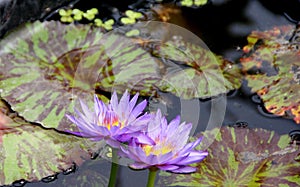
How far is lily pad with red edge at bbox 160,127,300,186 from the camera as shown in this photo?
2084 millimetres

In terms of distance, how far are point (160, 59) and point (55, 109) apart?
56cm

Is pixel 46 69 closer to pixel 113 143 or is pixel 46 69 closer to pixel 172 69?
pixel 172 69

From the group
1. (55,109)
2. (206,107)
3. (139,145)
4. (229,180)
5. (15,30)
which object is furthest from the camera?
(15,30)

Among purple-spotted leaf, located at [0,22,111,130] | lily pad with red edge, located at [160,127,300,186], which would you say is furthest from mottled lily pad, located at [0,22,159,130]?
lily pad with red edge, located at [160,127,300,186]

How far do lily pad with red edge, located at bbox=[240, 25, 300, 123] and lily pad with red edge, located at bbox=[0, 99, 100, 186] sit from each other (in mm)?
735

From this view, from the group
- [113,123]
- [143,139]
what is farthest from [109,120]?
[143,139]

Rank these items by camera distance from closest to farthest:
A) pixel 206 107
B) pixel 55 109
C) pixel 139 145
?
1. pixel 139 145
2. pixel 55 109
3. pixel 206 107

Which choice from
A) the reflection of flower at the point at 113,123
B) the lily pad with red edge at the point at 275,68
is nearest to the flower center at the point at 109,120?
the reflection of flower at the point at 113,123

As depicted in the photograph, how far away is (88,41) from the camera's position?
8.50 ft

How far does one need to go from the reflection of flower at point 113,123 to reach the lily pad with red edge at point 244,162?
71cm

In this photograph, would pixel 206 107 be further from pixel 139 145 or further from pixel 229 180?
pixel 139 145

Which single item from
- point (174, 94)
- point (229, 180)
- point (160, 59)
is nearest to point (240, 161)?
point (229, 180)

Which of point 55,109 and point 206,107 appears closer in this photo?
point 55,109

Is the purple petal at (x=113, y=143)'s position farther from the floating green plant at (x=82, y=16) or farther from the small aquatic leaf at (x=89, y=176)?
the floating green plant at (x=82, y=16)
